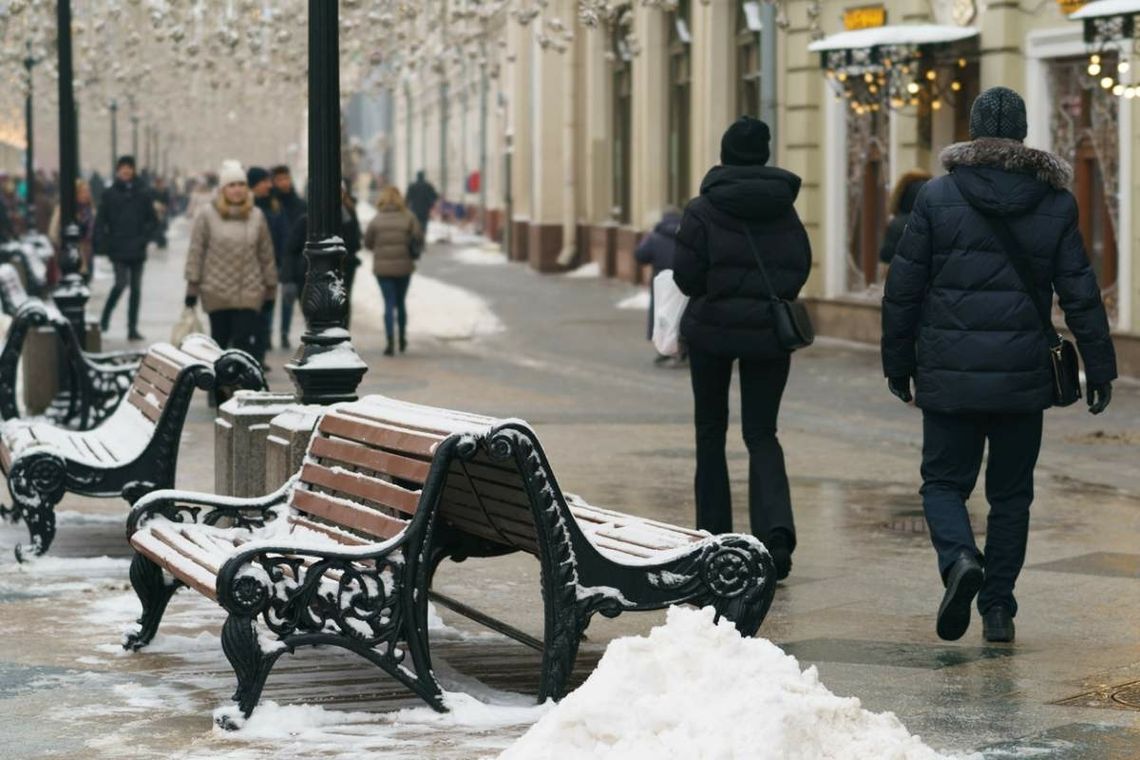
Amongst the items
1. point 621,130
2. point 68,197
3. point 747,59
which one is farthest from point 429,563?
point 621,130

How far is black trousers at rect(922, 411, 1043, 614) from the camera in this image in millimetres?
8070

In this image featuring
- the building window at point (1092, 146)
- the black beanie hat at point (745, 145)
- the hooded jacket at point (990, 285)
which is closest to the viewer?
Answer: the hooded jacket at point (990, 285)

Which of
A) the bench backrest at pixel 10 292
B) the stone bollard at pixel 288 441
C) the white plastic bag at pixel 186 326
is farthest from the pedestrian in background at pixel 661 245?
the stone bollard at pixel 288 441

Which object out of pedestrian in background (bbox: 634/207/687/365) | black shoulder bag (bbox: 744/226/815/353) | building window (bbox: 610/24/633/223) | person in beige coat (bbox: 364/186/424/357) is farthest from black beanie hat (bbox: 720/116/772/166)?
building window (bbox: 610/24/633/223)

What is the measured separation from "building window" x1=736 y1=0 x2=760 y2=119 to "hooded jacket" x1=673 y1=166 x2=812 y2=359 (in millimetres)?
18871

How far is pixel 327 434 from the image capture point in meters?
8.01

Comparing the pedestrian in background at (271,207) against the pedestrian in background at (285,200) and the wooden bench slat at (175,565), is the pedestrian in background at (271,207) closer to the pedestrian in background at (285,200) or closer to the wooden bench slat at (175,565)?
the pedestrian in background at (285,200)

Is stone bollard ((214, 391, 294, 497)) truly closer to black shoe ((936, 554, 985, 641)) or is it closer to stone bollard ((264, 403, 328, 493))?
stone bollard ((264, 403, 328, 493))

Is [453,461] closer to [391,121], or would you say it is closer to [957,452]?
[957,452]

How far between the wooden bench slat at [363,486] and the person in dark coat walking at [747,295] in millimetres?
1932

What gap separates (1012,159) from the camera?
7.96 meters

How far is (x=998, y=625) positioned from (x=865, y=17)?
16.1 m

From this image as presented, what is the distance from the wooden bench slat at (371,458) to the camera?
709 centimetres

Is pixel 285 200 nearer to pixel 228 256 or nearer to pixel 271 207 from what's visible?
pixel 271 207
